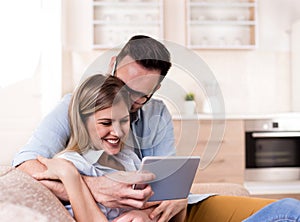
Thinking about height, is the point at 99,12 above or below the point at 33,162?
above

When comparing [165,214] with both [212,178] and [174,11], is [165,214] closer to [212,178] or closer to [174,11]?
[212,178]

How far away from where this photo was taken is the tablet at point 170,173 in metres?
1.18

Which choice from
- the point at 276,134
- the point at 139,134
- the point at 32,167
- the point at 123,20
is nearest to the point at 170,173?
the point at 139,134

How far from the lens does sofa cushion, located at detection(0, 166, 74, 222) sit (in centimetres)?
97

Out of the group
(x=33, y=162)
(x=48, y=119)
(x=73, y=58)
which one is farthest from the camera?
(x=73, y=58)

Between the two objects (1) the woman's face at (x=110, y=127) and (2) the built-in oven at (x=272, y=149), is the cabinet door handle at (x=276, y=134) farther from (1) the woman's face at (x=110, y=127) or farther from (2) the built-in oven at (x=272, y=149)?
(1) the woman's face at (x=110, y=127)

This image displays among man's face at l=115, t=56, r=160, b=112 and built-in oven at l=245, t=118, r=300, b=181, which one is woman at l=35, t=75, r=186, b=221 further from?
built-in oven at l=245, t=118, r=300, b=181

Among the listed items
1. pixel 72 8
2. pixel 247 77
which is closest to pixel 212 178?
pixel 247 77

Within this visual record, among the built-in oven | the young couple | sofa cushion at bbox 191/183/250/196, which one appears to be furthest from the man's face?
the built-in oven

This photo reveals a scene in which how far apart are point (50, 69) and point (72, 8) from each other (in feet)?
2.04

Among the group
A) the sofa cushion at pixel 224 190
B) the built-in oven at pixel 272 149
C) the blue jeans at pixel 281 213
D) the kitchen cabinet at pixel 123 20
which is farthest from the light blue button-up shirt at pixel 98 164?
the kitchen cabinet at pixel 123 20

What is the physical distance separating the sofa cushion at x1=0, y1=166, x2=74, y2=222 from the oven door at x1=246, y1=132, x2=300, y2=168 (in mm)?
2988

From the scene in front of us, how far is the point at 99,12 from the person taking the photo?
14.1ft

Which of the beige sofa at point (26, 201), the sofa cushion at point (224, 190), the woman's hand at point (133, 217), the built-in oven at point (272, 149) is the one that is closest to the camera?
the beige sofa at point (26, 201)
